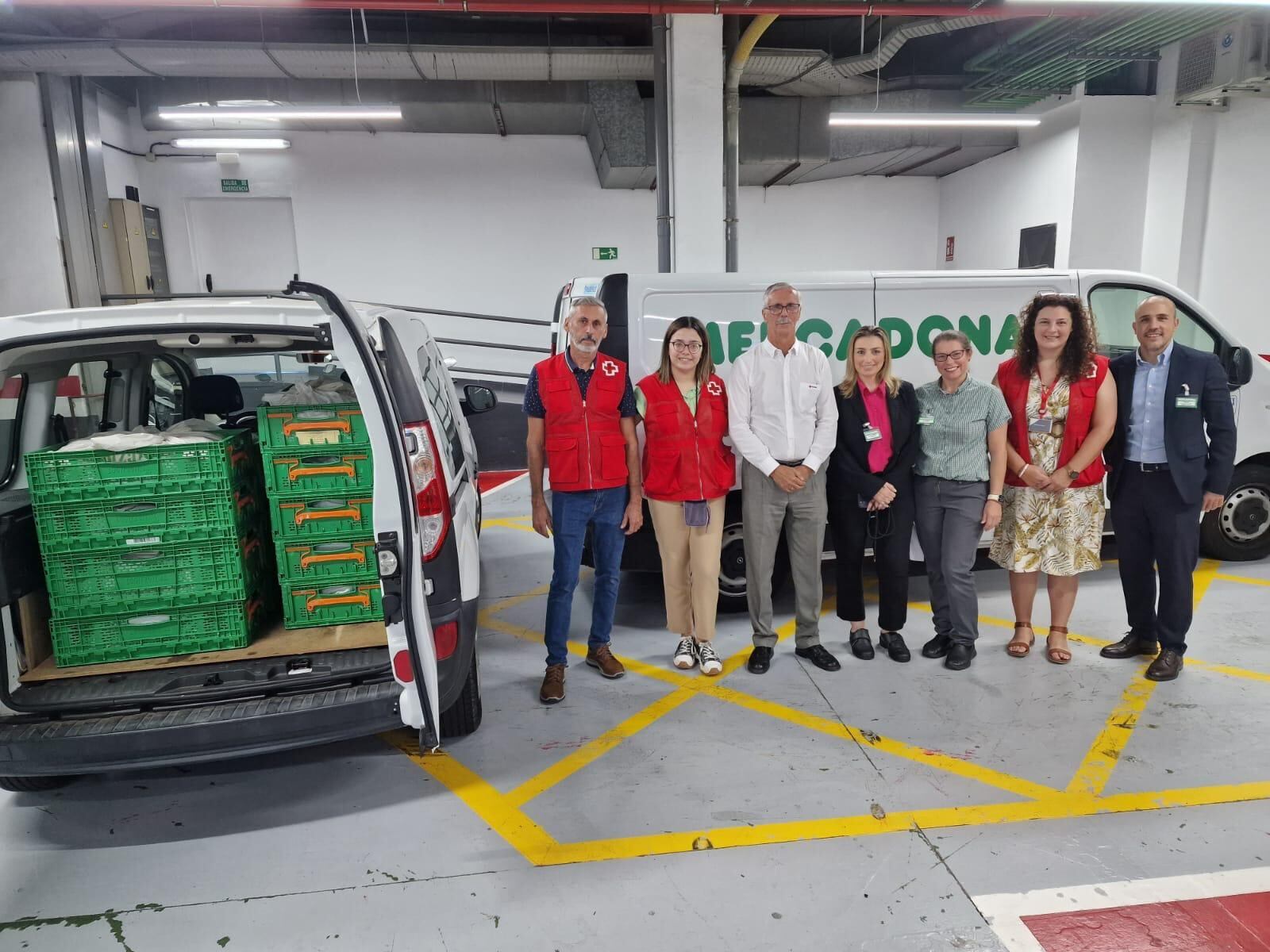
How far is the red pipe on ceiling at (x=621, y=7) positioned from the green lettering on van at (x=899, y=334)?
11.0 feet

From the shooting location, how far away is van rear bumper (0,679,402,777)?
2.36 m

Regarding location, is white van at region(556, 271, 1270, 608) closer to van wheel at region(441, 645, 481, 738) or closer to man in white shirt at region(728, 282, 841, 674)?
man in white shirt at region(728, 282, 841, 674)

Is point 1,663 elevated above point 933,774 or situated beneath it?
elevated above

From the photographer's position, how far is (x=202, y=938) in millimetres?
2221

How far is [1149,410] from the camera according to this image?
11.6 ft

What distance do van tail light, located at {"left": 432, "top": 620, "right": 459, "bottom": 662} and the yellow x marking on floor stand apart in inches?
24.7

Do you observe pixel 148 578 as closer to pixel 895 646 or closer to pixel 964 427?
pixel 895 646

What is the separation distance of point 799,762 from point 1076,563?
180 cm

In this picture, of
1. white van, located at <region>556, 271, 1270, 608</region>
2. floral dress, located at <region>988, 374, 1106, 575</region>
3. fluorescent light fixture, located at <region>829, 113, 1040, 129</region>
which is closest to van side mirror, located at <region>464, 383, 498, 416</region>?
white van, located at <region>556, 271, 1270, 608</region>

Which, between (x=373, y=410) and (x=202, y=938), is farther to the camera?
(x=373, y=410)

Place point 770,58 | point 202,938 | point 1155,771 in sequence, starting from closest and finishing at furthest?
1. point 202,938
2. point 1155,771
3. point 770,58

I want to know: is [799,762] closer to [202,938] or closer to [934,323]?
[202,938]

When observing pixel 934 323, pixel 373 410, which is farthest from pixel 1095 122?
pixel 373 410

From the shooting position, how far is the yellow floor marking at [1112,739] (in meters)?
2.84
